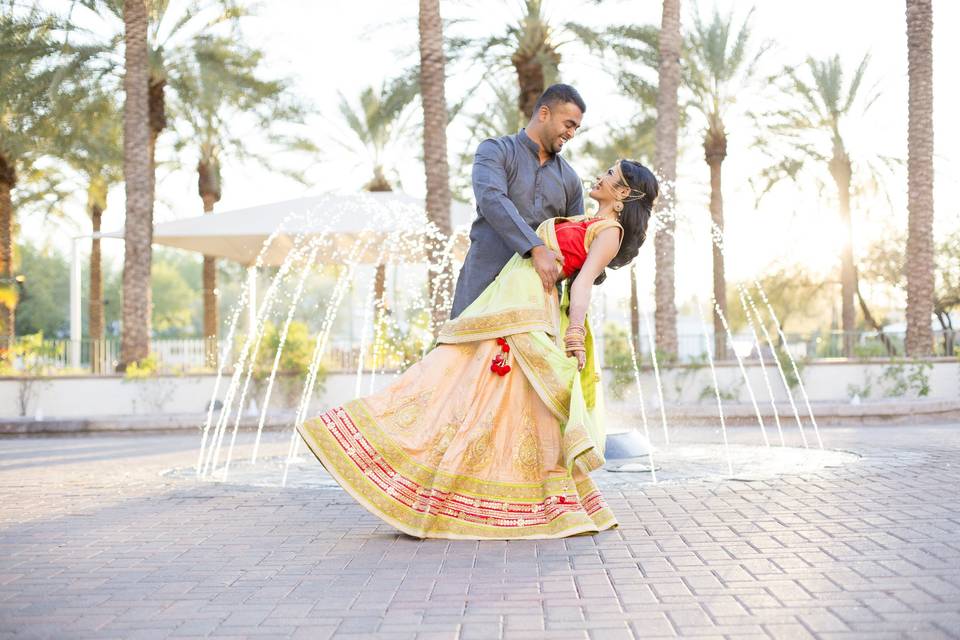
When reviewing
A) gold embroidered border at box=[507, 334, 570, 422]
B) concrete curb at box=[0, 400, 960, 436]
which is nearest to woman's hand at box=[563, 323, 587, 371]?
gold embroidered border at box=[507, 334, 570, 422]

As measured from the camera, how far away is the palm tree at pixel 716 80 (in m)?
24.7

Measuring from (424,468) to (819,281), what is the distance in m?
38.4

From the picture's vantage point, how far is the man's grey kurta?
4930 mm

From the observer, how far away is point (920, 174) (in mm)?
16078

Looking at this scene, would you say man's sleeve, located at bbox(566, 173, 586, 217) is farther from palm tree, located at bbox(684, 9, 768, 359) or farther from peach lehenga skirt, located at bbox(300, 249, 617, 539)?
palm tree, located at bbox(684, 9, 768, 359)

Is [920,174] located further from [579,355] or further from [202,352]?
[579,355]

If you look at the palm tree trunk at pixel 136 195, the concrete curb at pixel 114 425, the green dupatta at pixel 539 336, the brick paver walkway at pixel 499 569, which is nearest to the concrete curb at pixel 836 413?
the concrete curb at pixel 114 425

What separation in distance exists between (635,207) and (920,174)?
1274cm

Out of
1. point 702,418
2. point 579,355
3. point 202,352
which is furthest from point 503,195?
point 202,352

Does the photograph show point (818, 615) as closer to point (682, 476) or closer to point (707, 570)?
point (707, 570)

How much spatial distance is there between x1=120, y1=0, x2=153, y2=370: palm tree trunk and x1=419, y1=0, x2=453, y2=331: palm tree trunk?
A: 516 centimetres

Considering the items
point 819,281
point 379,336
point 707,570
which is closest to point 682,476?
point 707,570

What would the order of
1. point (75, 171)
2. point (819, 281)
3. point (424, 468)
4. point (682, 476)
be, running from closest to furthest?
point (424, 468), point (682, 476), point (75, 171), point (819, 281)

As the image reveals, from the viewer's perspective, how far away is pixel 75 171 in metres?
28.1
